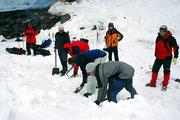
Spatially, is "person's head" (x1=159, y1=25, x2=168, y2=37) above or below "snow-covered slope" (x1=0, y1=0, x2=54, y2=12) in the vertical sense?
below

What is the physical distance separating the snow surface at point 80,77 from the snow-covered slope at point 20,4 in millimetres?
1178

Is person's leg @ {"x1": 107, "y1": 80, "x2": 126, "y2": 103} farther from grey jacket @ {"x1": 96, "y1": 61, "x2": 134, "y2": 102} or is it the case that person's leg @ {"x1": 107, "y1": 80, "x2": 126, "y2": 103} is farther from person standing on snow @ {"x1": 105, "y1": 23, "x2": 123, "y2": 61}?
person standing on snow @ {"x1": 105, "y1": 23, "x2": 123, "y2": 61}

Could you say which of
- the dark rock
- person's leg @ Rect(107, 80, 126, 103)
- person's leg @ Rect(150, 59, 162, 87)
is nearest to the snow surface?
person's leg @ Rect(150, 59, 162, 87)

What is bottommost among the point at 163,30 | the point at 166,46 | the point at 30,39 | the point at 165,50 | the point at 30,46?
the point at 30,46

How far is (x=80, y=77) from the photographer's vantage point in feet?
38.3

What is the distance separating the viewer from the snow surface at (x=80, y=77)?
7145 mm

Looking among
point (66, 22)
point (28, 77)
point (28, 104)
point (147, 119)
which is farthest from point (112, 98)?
point (66, 22)

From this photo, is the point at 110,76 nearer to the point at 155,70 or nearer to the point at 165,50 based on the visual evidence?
the point at 165,50

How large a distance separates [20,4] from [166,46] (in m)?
13.7

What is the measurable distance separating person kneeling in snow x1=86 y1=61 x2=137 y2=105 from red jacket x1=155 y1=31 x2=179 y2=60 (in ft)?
6.97

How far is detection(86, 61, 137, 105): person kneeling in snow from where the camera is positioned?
26.4ft

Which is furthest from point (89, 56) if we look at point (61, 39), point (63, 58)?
point (61, 39)

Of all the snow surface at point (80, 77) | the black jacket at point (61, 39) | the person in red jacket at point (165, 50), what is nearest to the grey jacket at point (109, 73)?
the snow surface at point (80, 77)

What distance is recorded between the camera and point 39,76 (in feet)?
38.0
